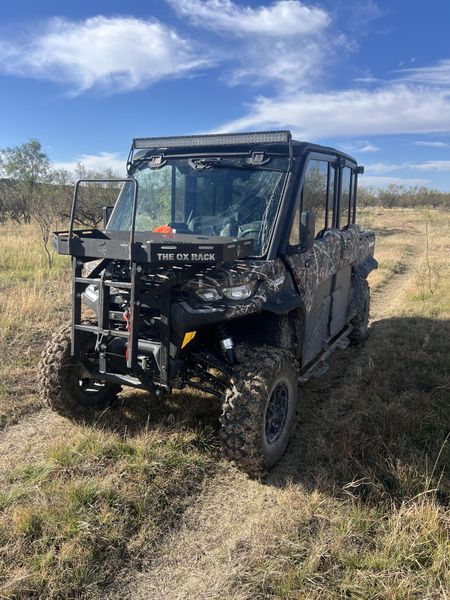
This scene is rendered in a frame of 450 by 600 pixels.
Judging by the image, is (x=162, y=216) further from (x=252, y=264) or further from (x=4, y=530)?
(x=4, y=530)

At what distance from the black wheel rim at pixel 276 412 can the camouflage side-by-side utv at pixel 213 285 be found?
0.04 feet

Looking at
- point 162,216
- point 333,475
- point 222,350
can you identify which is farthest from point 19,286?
point 333,475

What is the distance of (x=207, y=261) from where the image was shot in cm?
329

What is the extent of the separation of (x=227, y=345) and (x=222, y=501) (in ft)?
3.63

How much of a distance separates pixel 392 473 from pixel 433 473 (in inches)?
12.9

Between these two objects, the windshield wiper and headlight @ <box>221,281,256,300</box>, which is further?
the windshield wiper

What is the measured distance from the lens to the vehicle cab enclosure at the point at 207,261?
11.0 ft

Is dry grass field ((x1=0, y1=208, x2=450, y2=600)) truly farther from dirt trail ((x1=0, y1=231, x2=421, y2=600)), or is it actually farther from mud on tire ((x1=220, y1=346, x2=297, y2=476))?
mud on tire ((x1=220, y1=346, x2=297, y2=476))

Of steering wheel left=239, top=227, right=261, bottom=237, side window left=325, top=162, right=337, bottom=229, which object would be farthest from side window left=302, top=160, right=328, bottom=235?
steering wheel left=239, top=227, right=261, bottom=237

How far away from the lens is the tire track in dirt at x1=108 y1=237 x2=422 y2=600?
2.65 metres

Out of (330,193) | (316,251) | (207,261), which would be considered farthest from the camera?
(330,193)

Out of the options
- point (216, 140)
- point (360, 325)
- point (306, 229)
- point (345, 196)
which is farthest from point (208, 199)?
point (360, 325)

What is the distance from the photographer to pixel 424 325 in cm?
755

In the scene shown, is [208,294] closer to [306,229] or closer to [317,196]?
[306,229]
